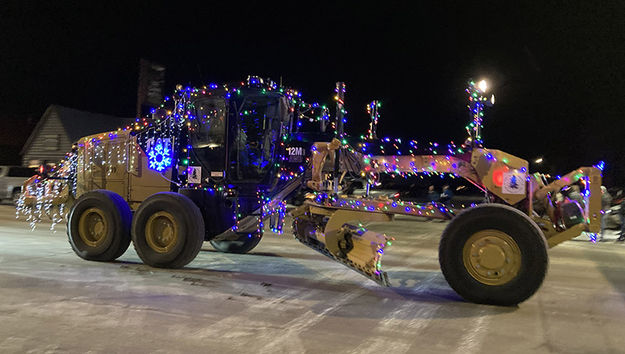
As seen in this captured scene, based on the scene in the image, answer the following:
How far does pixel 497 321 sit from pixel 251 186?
461 cm

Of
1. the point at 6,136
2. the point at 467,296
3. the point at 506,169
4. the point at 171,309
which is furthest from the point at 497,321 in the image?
the point at 6,136

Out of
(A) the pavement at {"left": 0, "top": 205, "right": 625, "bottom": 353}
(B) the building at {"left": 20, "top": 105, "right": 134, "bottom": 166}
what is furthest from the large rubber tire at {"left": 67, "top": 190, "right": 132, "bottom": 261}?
(B) the building at {"left": 20, "top": 105, "right": 134, "bottom": 166}

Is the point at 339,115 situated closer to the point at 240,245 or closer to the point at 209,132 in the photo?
the point at 209,132

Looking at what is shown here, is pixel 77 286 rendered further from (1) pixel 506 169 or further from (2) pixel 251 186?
(1) pixel 506 169

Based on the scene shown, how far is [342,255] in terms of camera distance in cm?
702

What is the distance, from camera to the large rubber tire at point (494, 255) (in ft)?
18.9

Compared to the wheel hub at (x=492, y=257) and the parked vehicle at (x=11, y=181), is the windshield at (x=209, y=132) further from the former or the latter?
the parked vehicle at (x=11, y=181)

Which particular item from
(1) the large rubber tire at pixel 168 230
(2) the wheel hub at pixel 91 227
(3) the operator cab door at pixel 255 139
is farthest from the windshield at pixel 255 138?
(2) the wheel hub at pixel 91 227

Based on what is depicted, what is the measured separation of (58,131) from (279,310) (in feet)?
106

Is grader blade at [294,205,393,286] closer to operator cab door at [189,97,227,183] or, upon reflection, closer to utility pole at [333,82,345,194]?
utility pole at [333,82,345,194]

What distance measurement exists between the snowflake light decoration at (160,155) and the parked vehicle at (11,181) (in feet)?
53.4

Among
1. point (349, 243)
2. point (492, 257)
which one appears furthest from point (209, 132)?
point (492, 257)

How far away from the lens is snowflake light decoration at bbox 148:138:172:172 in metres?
8.76

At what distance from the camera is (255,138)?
850 cm
